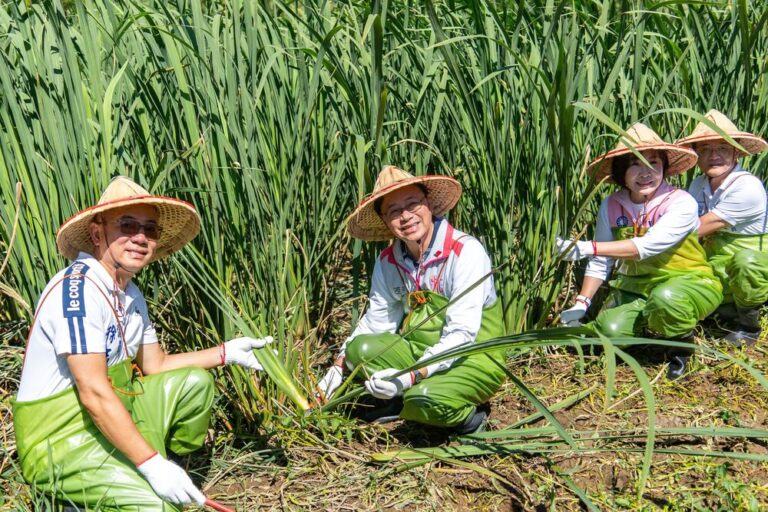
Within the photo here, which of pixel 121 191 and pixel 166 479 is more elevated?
pixel 121 191

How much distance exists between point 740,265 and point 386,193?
1.39m

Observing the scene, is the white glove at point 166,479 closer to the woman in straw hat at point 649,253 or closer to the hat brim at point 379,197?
the hat brim at point 379,197

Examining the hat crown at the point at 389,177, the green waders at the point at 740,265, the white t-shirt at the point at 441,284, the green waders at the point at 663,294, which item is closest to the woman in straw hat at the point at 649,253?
the green waders at the point at 663,294

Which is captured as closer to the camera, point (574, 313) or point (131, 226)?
point (131, 226)

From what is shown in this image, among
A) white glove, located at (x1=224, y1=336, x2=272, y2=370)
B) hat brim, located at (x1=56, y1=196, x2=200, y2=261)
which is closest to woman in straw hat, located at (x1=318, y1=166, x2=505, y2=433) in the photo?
white glove, located at (x1=224, y1=336, x2=272, y2=370)

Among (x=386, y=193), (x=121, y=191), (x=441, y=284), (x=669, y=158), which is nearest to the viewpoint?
(x=121, y=191)

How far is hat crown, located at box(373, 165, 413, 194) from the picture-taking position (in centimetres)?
234

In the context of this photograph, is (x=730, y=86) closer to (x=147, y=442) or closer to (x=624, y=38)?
(x=624, y=38)

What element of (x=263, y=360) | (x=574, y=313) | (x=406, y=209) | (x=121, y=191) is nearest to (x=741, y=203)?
(x=574, y=313)

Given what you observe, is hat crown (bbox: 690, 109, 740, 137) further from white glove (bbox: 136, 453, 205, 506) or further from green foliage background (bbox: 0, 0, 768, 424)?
white glove (bbox: 136, 453, 205, 506)

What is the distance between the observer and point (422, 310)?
2523 millimetres

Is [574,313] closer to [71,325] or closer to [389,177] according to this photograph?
[389,177]

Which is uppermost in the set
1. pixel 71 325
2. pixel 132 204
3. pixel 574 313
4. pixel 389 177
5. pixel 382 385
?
pixel 132 204

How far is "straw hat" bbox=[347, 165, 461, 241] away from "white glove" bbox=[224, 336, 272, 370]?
19.0 inches
